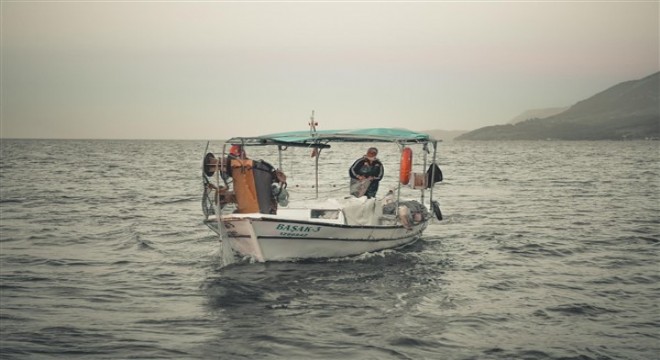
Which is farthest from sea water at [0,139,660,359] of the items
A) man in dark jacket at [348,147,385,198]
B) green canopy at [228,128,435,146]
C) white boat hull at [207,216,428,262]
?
green canopy at [228,128,435,146]

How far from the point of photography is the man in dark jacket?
58.8 feet

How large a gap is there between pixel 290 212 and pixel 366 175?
2.67m

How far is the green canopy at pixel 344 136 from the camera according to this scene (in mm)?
15953

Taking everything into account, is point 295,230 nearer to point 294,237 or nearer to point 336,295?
point 294,237

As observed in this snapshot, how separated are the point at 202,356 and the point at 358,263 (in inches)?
291

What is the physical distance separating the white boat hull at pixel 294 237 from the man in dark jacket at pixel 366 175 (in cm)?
→ 169

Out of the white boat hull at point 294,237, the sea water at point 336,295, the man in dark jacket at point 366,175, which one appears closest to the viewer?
the sea water at point 336,295

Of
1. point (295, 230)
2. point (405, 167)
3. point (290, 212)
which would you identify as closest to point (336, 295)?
point (295, 230)

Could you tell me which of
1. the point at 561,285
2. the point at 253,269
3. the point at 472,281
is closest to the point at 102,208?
the point at 253,269

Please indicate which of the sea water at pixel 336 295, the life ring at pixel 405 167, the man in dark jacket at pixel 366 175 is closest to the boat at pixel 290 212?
the life ring at pixel 405 167

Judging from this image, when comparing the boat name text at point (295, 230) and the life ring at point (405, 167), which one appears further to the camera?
the life ring at point (405, 167)

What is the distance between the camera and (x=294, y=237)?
1503 centimetres

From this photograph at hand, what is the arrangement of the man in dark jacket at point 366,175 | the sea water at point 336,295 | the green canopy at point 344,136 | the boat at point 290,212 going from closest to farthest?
the sea water at point 336,295, the boat at point 290,212, the green canopy at point 344,136, the man in dark jacket at point 366,175

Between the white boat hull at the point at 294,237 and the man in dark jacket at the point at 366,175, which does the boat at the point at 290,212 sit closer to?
the white boat hull at the point at 294,237
